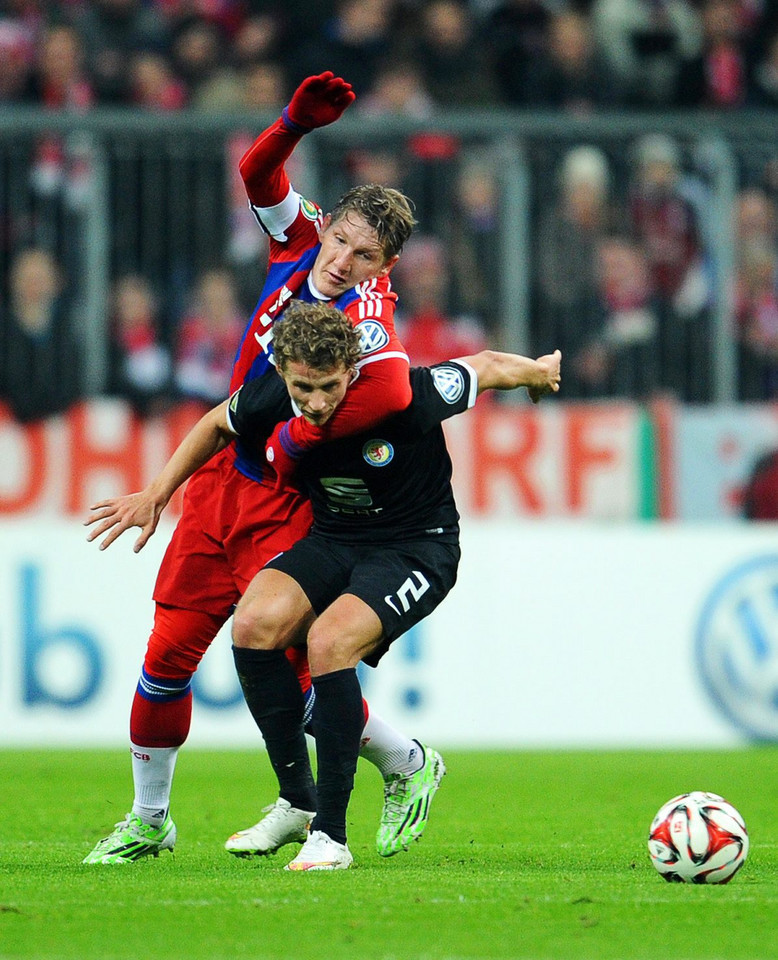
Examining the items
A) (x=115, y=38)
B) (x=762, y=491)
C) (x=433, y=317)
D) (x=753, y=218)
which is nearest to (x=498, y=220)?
(x=433, y=317)

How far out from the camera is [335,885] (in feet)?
18.5

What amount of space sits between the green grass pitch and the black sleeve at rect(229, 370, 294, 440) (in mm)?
1554

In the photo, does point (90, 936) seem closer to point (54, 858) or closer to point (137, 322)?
point (54, 858)

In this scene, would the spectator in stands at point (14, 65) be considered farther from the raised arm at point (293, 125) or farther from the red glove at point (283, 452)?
the red glove at point (283, 452)

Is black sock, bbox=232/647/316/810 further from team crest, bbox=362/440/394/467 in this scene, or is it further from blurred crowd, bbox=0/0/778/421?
blurred crowd, bbox=0/0/778/421

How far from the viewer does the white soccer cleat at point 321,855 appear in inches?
236

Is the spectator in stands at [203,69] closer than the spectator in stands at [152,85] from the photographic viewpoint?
No

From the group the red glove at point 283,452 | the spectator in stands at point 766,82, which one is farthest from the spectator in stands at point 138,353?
the red glove at point 283,452

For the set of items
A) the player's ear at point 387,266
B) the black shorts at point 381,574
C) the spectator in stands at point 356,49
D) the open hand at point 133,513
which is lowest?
the black shorts at point 381,574

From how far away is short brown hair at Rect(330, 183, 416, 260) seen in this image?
638cm

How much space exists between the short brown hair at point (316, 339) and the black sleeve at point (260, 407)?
1.06ft

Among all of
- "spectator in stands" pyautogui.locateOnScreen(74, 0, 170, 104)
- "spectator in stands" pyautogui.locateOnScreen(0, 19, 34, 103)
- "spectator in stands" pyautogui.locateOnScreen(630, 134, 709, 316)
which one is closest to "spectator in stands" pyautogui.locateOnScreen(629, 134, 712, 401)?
"spectator in stands" pyautogui.locateOnScreen(630, 134, 709, 316)

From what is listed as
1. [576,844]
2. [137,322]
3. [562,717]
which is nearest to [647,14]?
[137,322]

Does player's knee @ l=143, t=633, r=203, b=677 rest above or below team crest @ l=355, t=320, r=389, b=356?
below
